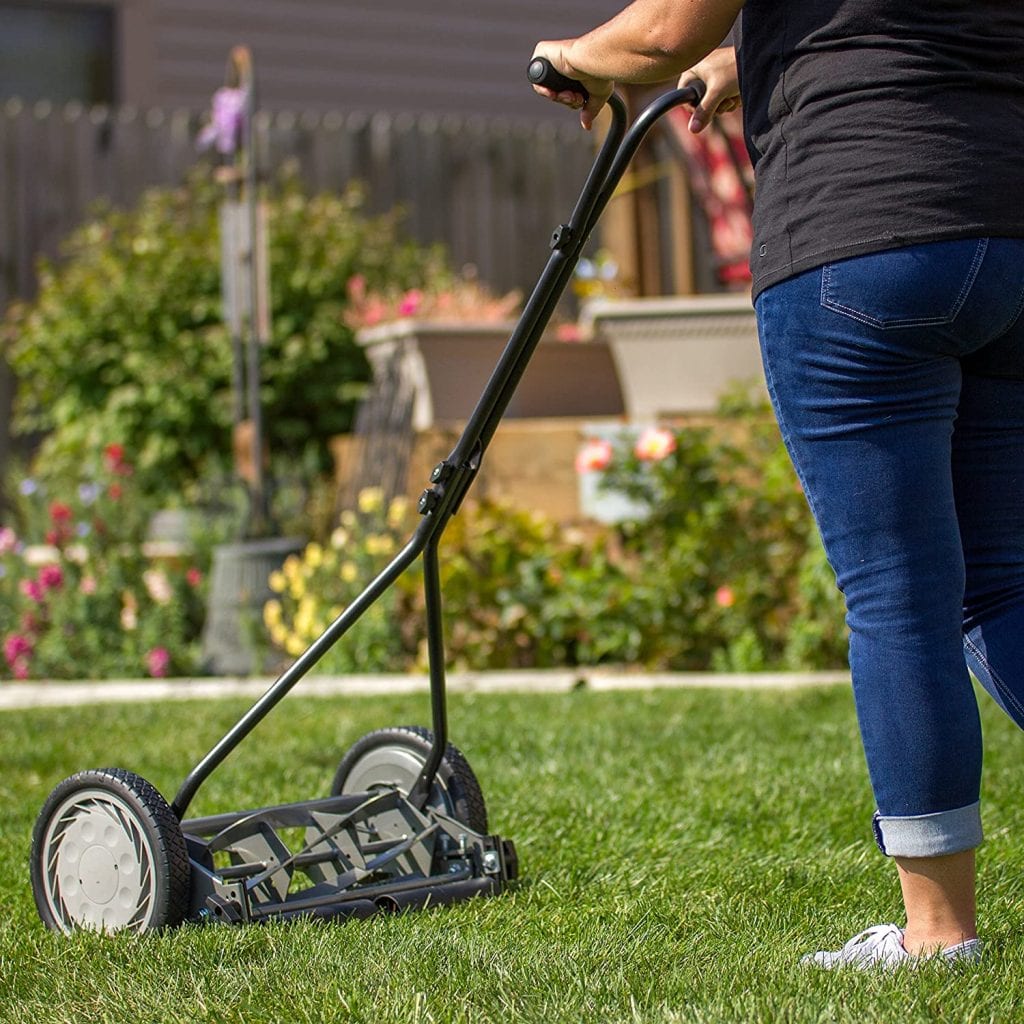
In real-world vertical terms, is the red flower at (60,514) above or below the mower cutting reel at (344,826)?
above

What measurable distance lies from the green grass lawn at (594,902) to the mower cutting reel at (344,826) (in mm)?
68

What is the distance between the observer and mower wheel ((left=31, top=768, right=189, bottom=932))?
2.41 meters

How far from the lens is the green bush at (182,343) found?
744 centimetres

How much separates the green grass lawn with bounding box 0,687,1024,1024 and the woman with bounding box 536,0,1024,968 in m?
0.22

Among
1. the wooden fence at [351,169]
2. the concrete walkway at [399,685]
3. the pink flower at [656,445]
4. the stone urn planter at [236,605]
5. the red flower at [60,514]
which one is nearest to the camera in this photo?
the concrete walkway at [399,685]

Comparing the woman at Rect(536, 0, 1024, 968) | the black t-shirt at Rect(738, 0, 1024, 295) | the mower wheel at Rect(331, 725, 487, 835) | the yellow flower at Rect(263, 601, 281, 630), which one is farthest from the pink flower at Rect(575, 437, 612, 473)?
the black t-shirt at Rect(738, 0, 1024, 295)

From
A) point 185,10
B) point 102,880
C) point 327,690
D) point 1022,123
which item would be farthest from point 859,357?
point 185,10

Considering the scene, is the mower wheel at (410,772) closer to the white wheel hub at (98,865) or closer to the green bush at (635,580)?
the white wheel hub at (98,865)

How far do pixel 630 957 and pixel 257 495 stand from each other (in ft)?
14.3

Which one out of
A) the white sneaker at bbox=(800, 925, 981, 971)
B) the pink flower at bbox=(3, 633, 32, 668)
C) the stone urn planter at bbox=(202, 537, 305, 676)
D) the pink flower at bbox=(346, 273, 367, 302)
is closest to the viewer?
the white sneaker at bbox=(800, 925, 981, 971)

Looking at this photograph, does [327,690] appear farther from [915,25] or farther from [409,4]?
[409,4]

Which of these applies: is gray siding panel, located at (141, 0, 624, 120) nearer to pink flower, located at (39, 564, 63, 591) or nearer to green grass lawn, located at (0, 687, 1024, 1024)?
pink flower, located at (39, 564, 63, 591)

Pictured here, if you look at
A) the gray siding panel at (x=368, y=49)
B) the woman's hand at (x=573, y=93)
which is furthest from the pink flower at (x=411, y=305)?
the woman's hand at (x=573, y=93)

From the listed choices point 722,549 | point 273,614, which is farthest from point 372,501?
point 722,549
